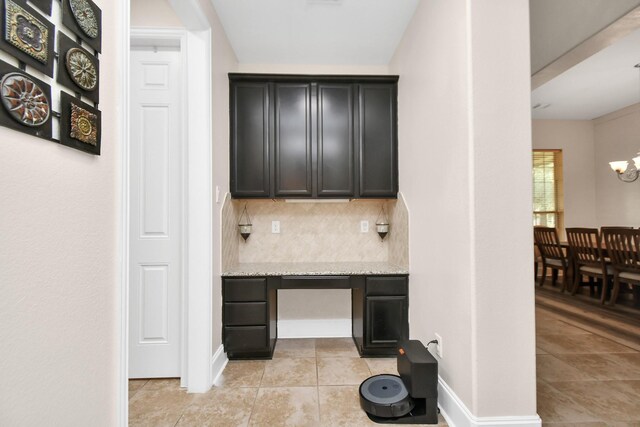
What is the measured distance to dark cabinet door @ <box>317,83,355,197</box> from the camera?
286 cm

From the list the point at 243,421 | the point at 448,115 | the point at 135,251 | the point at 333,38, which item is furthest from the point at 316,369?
the point at 333,38

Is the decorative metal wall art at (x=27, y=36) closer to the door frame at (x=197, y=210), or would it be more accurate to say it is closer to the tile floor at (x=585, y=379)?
the door frame at (x=197, y=210)

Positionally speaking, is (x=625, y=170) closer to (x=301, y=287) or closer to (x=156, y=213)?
(x=301, y=287)

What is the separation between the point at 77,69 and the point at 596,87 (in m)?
6.43

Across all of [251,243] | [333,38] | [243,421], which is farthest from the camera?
→ [251,243]

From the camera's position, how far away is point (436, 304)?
6.60 ft

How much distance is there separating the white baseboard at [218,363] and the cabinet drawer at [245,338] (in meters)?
0.07

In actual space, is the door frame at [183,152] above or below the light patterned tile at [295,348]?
above

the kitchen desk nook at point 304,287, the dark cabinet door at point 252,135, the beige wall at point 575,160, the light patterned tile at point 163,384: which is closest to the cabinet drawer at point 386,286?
the kitchen desk nook at point 304,287

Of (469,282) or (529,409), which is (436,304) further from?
(529,409)

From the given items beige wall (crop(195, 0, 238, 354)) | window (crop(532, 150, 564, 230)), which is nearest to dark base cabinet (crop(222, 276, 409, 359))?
beige wall (crop(195, 0, 238, 354))

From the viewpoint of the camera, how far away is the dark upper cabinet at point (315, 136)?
2805 millimetres

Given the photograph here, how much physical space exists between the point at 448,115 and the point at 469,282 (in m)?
0.99

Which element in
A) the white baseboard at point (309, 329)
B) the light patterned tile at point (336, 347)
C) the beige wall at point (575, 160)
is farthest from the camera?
the beige wall at point (575, 160)
